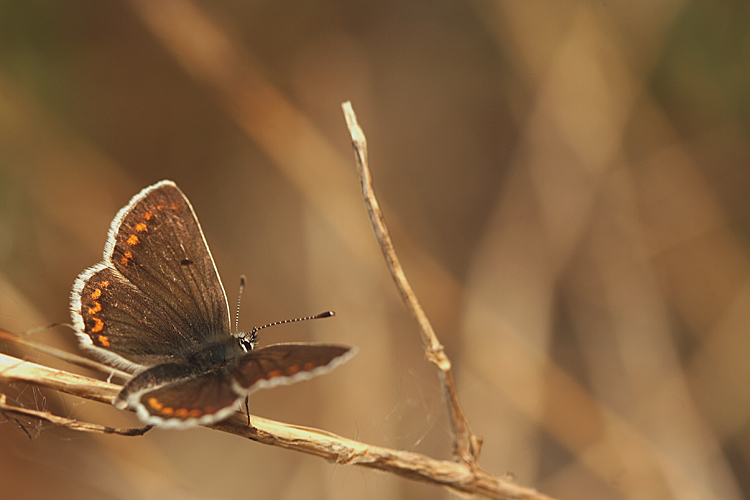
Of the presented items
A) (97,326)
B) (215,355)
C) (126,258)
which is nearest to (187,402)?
(215,355)

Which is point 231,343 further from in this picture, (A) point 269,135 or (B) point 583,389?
(B) point 583,389

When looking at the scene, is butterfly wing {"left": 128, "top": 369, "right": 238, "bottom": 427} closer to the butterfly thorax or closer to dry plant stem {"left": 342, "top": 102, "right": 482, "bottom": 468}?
the butterfly thorax

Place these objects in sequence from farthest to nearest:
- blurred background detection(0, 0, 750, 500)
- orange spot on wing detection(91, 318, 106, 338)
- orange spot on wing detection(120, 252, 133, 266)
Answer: blurred background detection(0, 0, 750, 500)
orange spot on wing detection(120, 252, 133, 266)
orange spot on wing detection(91, 318, 106, 338)

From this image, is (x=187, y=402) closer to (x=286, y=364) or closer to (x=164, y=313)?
(x=286, y=364)

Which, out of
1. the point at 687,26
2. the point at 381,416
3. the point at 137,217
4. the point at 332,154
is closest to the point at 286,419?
the point at 381,416

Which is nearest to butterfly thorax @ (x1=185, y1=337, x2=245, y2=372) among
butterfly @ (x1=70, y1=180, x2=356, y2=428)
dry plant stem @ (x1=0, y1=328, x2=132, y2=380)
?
butterfly @ (x1=70, y1=180, x2=356, y2=428)

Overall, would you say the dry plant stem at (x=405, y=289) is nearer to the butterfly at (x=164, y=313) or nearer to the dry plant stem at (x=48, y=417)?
the butterfly at (x=164, y=313)

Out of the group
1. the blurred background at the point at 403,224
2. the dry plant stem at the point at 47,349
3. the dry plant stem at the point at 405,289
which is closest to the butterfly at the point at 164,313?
the dry plant stem at the point at 47,349

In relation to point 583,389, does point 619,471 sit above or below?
below
